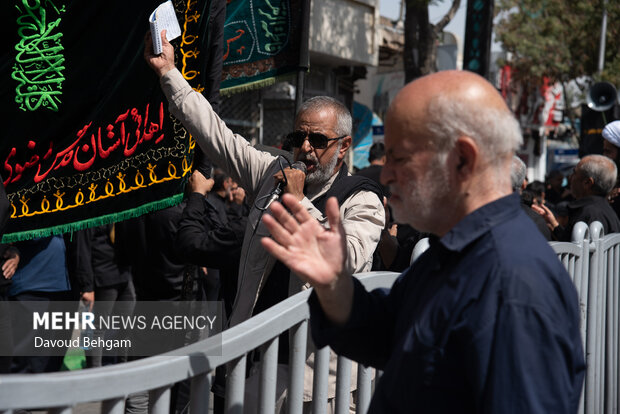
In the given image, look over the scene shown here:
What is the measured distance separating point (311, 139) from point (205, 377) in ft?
5.76

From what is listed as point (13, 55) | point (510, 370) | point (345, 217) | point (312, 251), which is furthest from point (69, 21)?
point (510, 370)

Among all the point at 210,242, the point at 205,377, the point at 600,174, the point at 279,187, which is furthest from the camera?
the point at 600,174

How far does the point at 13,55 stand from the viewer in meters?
3.26

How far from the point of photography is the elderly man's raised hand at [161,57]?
3.02m

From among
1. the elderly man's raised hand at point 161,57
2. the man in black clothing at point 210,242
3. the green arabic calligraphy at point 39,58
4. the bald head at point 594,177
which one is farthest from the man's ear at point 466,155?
the bald head at point 594,177

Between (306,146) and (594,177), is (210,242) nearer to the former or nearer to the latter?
(306,146)

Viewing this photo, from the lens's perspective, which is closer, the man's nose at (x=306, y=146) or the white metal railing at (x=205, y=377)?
the white metal railing at (x=205, y=377)

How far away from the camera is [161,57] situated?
304 cm

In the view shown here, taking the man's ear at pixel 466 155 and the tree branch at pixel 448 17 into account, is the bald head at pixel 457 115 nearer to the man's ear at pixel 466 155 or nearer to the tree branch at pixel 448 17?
the man's ear at pixel 466 155

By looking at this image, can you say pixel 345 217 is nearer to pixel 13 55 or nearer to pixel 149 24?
pixel 149 24

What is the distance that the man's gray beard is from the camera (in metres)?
3.13

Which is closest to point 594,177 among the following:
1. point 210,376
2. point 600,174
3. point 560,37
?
point 600,174

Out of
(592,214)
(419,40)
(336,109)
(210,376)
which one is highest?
(419,40)

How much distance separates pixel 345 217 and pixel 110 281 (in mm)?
4261
